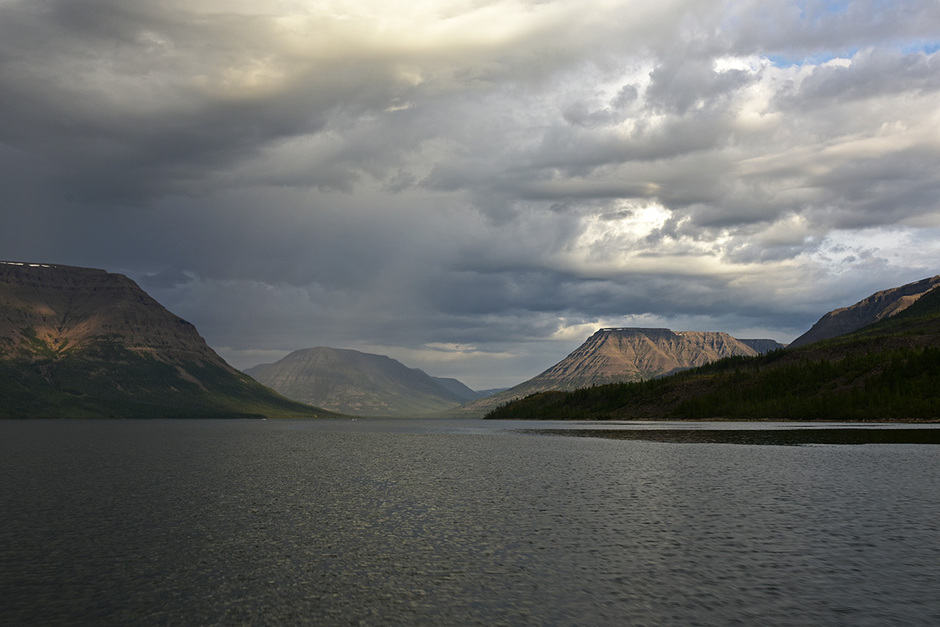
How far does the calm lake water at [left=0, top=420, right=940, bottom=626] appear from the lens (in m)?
27.2

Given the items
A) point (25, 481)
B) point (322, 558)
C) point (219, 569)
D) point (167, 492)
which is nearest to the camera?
point (219, 569)

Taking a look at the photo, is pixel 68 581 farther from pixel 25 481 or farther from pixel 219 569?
pixel 25 481

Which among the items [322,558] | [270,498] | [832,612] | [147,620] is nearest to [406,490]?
[270,498]

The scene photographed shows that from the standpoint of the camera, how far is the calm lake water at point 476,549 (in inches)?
1072

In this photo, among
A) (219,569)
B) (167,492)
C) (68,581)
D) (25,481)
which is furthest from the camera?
(25,481)

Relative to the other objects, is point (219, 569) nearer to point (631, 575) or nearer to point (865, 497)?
point (631, 575)

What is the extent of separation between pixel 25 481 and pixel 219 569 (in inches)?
2149

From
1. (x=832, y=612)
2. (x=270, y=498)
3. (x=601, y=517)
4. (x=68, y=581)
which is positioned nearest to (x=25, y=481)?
(x=270, y=498)

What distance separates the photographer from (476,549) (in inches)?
1521

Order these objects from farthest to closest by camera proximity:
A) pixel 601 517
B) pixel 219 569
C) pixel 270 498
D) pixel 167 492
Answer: pixel 167 492 → pixel 270 498 → pixel 601 517 → pixel 219 569

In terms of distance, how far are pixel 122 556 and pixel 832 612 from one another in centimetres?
3680

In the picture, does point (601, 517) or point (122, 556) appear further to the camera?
point (601, 517)

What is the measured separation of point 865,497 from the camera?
56.2m

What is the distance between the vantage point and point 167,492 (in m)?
64.5
